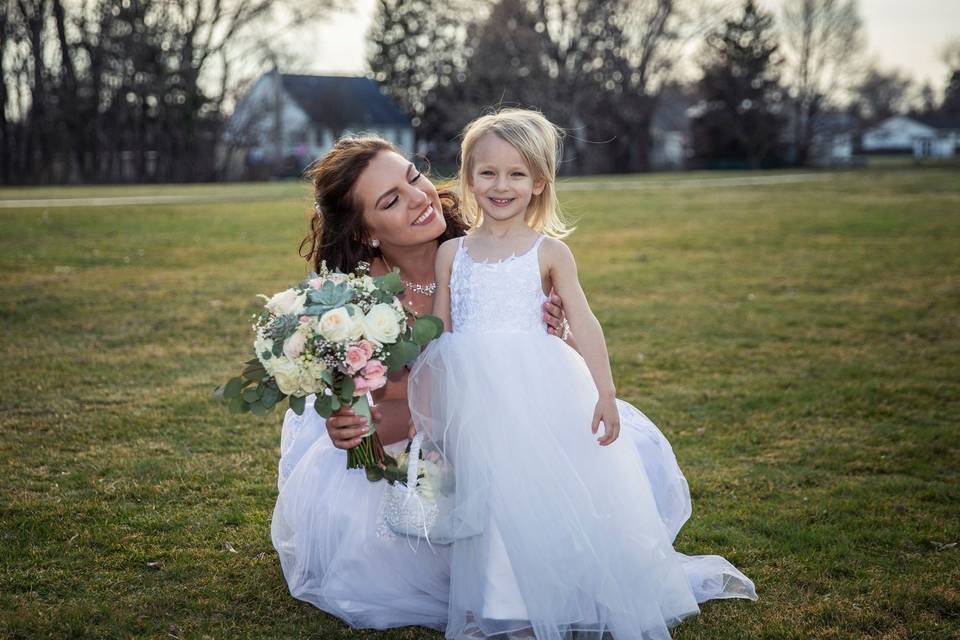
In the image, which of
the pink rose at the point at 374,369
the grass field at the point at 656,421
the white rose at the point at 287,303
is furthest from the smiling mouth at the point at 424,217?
the grass field at the point at 656,421

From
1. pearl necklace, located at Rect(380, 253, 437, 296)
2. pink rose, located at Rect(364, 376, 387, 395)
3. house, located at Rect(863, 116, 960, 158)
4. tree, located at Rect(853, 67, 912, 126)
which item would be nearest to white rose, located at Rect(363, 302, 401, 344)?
pink rose, located at Rect(364, 376, 387, 395)

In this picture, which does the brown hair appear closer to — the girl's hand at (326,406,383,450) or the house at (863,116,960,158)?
the girl's hand at (326,406,383,450)

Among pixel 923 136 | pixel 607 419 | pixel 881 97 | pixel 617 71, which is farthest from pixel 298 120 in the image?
pixel 923 136

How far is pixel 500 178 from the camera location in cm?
340

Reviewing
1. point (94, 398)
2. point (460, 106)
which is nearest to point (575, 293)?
point (94, 398)

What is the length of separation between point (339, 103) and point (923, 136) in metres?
65.8

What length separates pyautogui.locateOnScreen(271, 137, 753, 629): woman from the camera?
136 inches

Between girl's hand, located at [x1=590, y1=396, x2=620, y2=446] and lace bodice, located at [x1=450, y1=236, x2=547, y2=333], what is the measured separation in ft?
1.29

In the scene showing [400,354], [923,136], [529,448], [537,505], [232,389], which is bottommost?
[537,505]

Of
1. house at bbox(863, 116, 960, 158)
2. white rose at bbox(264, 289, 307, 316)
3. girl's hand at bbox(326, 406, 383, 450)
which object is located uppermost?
house at bbox(863, 116, 960, 158)

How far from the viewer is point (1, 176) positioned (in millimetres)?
33562

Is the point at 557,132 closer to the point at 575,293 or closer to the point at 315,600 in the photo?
the point at 575,293

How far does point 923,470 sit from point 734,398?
165 cm

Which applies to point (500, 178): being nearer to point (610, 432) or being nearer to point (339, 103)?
point (610, 432)
